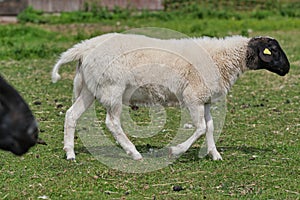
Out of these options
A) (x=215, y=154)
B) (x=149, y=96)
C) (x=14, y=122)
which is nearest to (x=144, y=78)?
(x=149, y=96)

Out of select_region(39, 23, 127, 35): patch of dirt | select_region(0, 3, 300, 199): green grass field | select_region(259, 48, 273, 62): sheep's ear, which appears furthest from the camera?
select_region(39, 23, 127, 35): patch of dirt

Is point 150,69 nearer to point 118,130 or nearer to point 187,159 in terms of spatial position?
point 118,130

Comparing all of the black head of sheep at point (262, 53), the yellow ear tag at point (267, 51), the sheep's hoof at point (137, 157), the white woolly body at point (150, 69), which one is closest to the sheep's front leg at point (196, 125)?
the white woolly body at point (150, 69)

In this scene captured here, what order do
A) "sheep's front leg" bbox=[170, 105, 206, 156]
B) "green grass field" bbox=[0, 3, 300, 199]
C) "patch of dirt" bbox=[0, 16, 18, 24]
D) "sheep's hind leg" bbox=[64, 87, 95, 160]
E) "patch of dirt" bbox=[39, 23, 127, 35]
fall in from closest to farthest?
"green grass field" bbox=[0, 3, 300, 199] → "sheep's front leg" bbox=[170, 105, 206, 156] → "sheep's hind leg" bbox=[64, 87, 95, 160] → "patch of dirt" bbox=[39, 23, 127, 35] → "patch of dirt" bbox=[0, 16, 18, 24]

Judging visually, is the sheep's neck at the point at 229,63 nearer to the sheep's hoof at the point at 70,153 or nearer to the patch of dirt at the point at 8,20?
the sheep's hoof at the point at 70,153

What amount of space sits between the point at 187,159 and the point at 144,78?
985 millimetres

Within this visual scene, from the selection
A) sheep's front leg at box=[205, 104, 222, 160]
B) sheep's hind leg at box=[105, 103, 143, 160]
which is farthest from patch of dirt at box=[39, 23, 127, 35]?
sheep's hind leg at box=[105, 103, 143, 160]

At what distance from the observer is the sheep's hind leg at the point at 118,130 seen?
8.01 metres

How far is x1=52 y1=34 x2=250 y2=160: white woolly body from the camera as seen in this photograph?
26.1 feet

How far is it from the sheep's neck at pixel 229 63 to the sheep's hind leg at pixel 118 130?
121 cm

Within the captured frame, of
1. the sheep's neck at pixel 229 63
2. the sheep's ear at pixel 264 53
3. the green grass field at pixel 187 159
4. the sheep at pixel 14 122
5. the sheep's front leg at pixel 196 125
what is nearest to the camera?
the sheep at pixel 14 122

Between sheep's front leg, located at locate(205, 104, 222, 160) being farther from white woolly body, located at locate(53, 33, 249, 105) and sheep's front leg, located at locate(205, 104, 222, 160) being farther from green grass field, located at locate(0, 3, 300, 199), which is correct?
white woolly body, located at locate(53, 33, 249, 105)

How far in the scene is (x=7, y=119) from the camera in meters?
3.67

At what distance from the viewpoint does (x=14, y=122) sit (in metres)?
3.67
